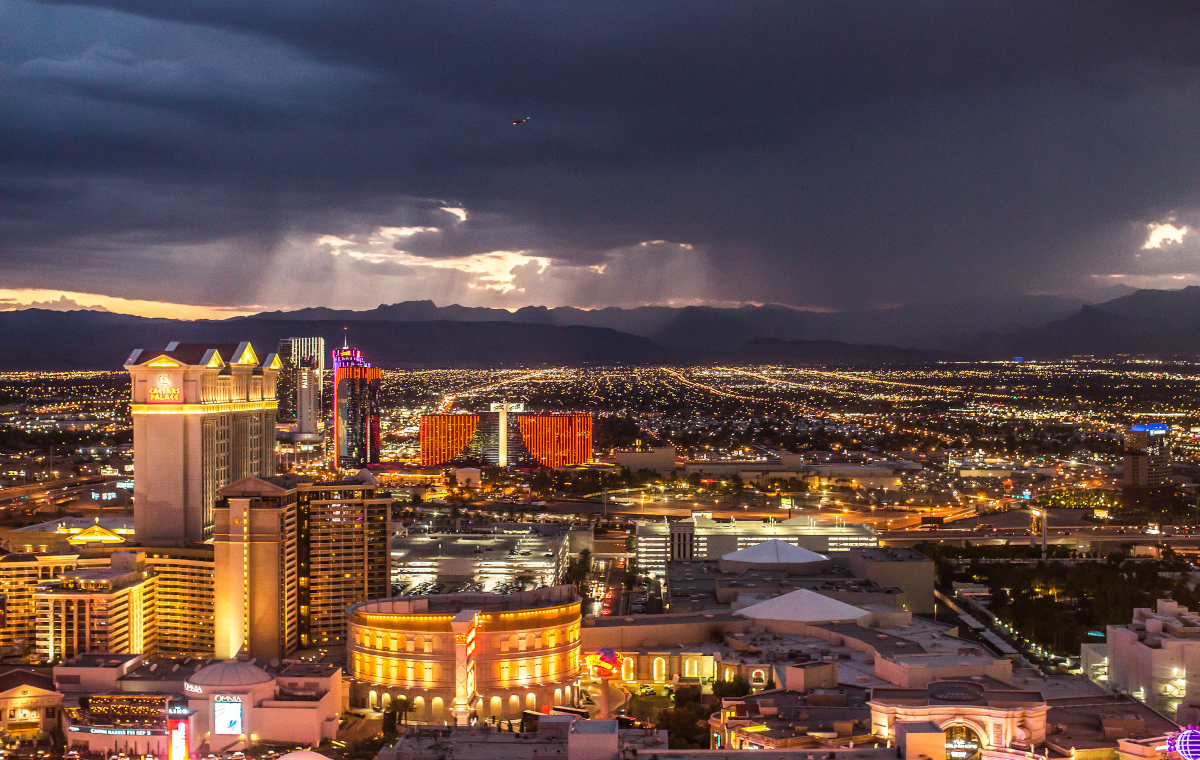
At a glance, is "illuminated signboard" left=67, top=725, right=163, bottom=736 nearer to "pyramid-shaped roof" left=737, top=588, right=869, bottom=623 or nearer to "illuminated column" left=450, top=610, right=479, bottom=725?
"illuminated column" left=450, top=610, right=479, bottom=725

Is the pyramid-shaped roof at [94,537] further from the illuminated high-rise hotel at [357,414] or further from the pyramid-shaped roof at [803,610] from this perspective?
the illuminated high-rise hotel at [357,414]

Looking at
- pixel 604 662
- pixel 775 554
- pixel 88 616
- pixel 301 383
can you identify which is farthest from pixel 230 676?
pixel 301 383

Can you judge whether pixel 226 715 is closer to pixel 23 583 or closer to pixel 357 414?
pixel 23 583

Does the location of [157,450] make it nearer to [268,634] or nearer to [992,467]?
[268,634]

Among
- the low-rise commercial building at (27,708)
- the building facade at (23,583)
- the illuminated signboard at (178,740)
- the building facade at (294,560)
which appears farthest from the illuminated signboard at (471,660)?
the building facade at (23,583)

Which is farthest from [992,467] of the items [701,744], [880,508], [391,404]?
[391,404]

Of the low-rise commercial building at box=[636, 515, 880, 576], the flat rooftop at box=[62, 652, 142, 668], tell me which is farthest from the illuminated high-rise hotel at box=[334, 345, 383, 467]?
the flat rooftop at box=[62, 652, 142, 668]
